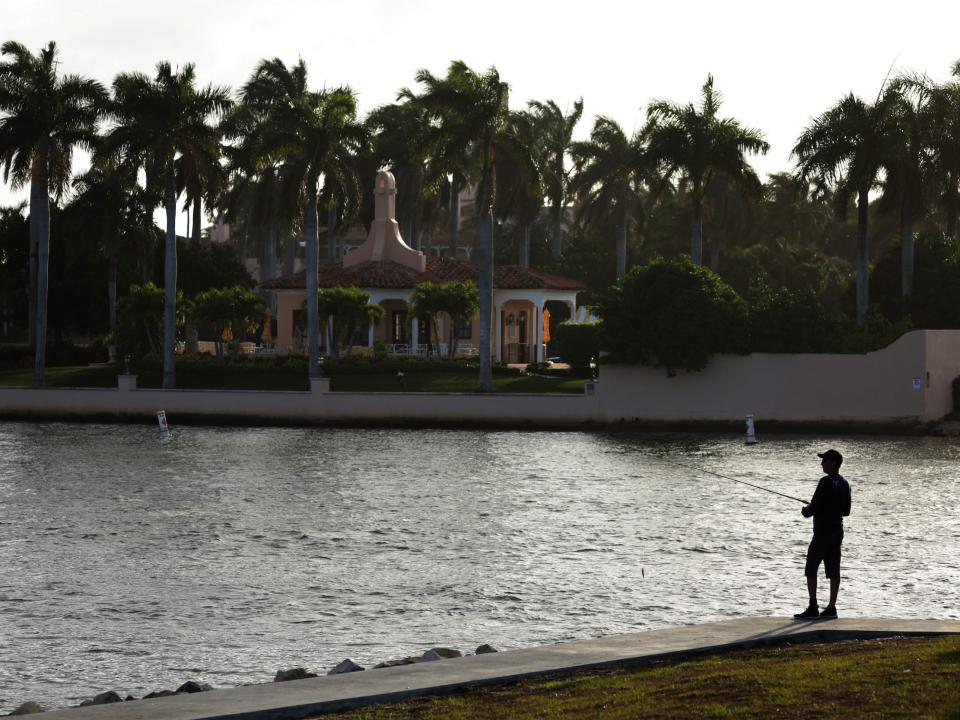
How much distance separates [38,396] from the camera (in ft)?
182

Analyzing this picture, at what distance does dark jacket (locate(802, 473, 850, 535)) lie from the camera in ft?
A: 49.5

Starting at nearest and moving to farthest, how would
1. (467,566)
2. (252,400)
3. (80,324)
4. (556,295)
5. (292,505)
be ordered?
(467,566) < (292,505) < (252,400) < (556,295) < (80,324)

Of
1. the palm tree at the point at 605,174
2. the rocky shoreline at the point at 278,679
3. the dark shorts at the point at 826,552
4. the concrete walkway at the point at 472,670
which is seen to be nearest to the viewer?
the concrete walkway at the point at 472,670

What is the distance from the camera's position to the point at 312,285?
58.8 m

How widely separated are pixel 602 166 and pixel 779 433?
36247mm

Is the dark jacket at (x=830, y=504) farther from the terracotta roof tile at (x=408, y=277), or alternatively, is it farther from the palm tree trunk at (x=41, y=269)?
the terracotta roof tile at (x=408, y=277)

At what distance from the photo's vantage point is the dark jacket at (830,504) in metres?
15.1

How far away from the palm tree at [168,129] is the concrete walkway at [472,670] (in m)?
47.1

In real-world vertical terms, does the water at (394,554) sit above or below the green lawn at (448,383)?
below

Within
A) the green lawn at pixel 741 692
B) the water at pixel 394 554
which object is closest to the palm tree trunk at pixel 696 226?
the water at pixel 394 554

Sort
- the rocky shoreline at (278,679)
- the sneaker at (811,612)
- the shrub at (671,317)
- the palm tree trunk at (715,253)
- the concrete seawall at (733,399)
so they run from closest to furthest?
the rocky shoreline at (278,679)
the sneaker at (811,612)
the concrete seawall at (733,399)
the shrub at (671,317)
the palm tree trunk at (715,253)

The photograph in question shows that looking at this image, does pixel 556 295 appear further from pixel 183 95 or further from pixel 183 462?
pixel 183 462

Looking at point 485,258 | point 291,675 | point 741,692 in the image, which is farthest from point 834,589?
point 485,258

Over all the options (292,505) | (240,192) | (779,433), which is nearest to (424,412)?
(779,433)
